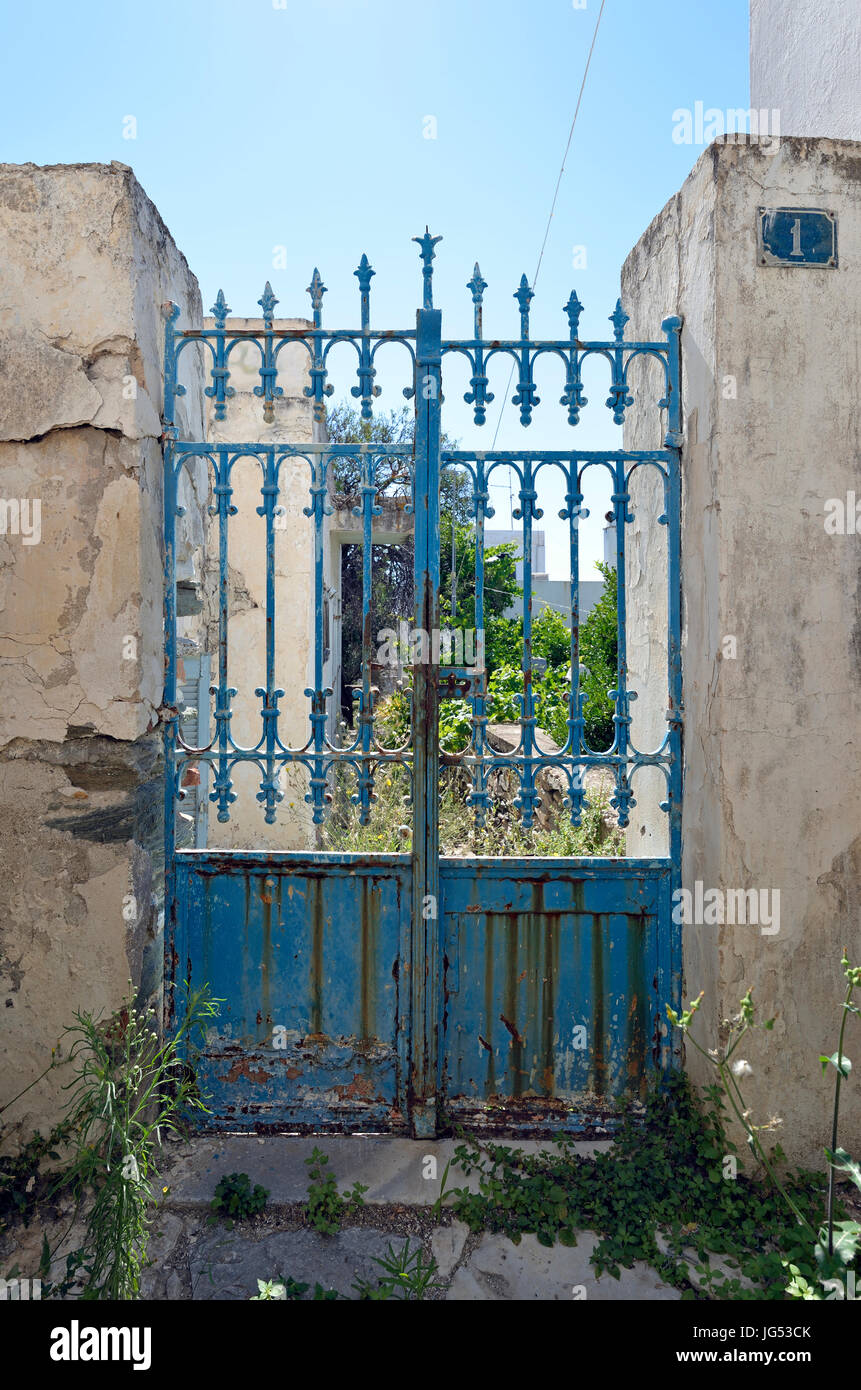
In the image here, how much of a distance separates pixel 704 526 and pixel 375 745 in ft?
4.31

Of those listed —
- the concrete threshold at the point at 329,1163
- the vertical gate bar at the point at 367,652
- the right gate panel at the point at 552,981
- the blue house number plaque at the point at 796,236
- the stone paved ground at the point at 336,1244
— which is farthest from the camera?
the right gate panel at the point at 552,981

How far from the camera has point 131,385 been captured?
2578 mm

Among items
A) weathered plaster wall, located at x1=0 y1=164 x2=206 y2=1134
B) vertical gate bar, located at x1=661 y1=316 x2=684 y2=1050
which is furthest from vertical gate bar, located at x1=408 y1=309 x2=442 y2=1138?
weathered plaster wall, located at x1=0 y1=164 x2=206 y2=1134

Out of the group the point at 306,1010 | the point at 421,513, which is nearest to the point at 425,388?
the point at 421,513

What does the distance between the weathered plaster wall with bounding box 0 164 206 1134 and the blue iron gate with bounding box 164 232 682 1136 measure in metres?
0.26

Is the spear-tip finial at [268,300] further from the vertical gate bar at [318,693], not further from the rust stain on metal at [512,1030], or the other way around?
the rust stain on metal at [512,1030]

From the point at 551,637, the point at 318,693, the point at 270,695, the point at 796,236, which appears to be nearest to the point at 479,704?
the point at 318,693

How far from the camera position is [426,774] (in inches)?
109

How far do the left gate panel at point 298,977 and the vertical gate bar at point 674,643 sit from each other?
902 millimetres

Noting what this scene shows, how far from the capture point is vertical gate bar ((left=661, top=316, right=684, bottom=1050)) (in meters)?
2.81

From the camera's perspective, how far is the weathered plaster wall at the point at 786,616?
101 inches

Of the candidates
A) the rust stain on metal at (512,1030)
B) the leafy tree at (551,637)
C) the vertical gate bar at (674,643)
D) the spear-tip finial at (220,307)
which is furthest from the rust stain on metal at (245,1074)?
the leafy tree at (551,637)

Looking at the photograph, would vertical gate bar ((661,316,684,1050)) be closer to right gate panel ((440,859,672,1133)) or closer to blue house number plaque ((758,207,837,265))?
right gate panel ((440,859,672,1133))
